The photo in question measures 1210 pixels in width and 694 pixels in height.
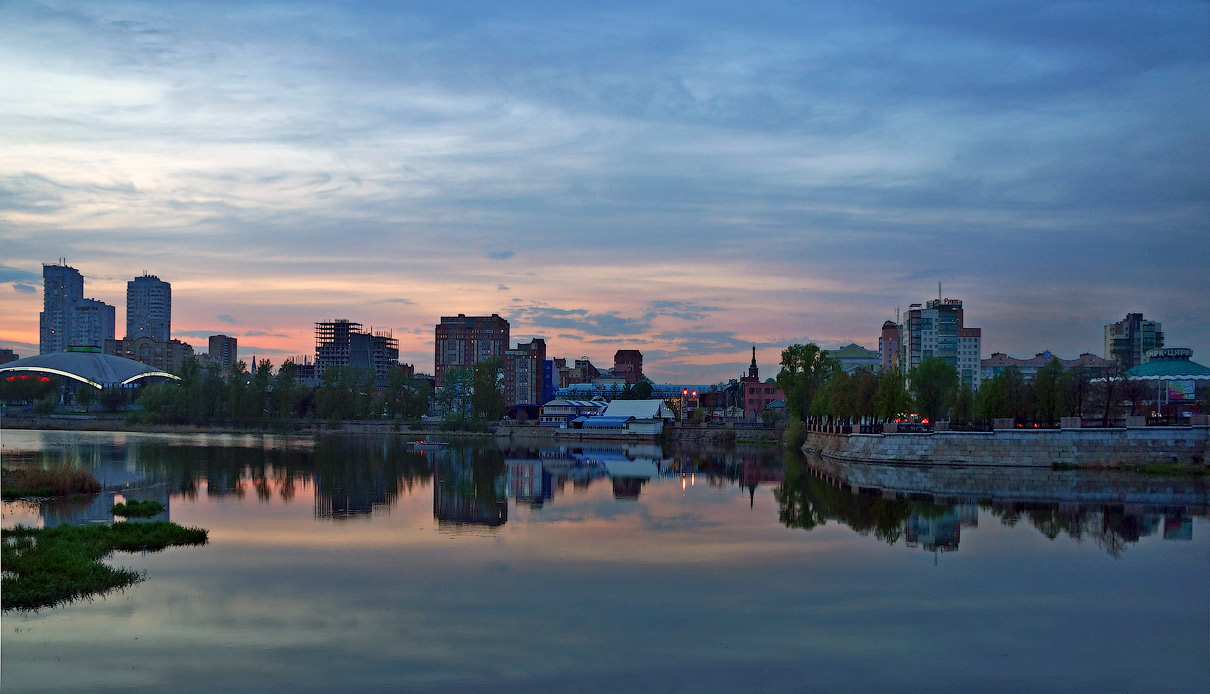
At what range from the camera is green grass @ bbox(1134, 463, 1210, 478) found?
1944 inches

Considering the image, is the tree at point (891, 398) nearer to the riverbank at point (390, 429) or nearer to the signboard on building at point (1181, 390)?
the riverbank at point (390, 429)

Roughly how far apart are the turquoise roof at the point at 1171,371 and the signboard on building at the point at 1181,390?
17.6 inches

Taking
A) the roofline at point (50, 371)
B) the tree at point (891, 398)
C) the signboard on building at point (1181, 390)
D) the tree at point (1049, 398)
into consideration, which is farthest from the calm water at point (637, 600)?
the roofline at point (50, 371)

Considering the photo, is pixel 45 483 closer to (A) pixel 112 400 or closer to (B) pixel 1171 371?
(B) pixel 1171 371

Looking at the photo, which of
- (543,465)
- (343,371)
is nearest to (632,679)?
(543,465)

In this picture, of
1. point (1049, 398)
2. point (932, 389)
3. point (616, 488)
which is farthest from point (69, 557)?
point (932, 389)

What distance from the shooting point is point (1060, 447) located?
53906 millimetres

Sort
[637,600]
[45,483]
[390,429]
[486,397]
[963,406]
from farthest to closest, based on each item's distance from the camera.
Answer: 1. [390,429]
2. [486,397]
3. [963,406]
4. [45,483]
5. [637,600]

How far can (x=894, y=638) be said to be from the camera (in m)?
17.5

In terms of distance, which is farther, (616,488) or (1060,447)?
(1060,447)

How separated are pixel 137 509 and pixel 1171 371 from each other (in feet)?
348

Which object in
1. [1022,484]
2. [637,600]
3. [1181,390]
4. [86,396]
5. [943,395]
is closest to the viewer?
[637,600]

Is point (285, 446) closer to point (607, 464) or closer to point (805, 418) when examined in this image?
point (607, 464)

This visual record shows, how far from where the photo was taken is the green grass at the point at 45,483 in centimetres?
3491
